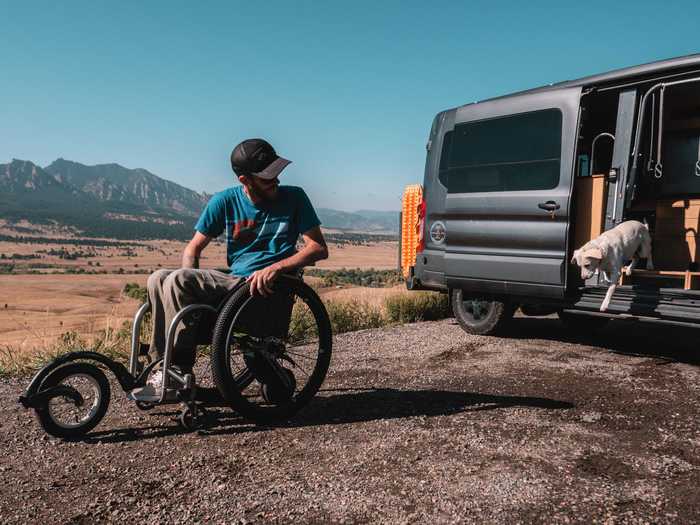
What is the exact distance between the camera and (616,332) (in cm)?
696

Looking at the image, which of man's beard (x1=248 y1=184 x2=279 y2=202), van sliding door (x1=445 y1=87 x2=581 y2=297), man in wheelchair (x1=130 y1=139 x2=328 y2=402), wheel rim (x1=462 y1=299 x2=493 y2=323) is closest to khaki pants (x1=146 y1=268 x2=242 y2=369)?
man in wheelchair (x1=130 y1=139 x2=328 y2=402)

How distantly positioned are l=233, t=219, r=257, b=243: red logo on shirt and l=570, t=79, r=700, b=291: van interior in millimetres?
3172

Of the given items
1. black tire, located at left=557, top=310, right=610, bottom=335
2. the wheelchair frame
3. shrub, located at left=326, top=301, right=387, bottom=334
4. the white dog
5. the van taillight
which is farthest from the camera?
the van taillight

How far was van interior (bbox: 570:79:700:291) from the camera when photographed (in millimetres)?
5711

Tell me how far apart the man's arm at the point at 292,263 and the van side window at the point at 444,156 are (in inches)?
124

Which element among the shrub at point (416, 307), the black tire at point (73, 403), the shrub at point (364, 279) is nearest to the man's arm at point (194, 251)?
the black tire at point (73, 403)

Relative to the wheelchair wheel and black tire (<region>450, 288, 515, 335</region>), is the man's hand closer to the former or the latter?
the wheelchair wheel

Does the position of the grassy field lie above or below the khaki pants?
below

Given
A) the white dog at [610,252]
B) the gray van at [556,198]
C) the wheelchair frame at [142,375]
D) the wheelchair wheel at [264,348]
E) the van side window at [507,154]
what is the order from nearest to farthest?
the wheelchair frame at [142,375], the wheelchair wheel at [264,348], the white dog at [610,252], the gray van at [556,198], the van side window at [507,154]

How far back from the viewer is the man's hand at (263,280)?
324 cm

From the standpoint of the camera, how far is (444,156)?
21.5 feet

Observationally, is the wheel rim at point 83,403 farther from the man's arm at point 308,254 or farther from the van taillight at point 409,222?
the van taillight at point 409,222

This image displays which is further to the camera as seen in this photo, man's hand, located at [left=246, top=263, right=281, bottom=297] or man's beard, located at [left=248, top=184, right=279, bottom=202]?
man's beard, located at [left=248, top=184, right=279, bottom=202]

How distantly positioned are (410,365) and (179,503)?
296 centimetres
